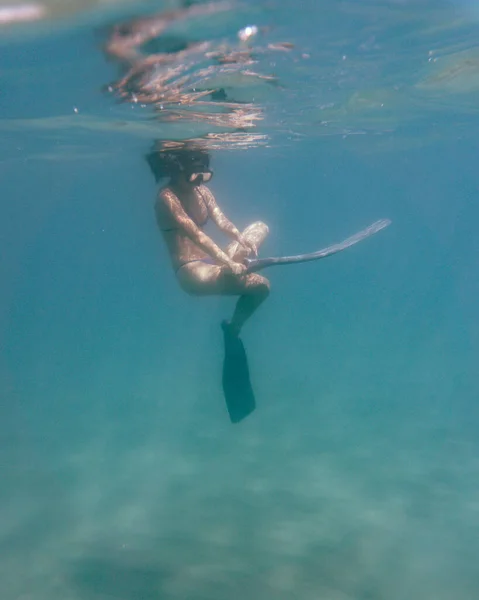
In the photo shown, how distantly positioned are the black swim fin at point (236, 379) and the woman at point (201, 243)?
0.68ft

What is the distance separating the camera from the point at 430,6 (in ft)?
32.1

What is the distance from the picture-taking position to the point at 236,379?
28.3 feet

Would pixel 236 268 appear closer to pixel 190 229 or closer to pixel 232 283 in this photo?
pixel 232 283

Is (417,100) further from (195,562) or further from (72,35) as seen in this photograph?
(195,562)

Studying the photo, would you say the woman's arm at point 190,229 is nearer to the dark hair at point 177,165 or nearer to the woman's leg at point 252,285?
the woman's leg at point 252,285

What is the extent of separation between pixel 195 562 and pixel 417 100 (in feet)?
52.4

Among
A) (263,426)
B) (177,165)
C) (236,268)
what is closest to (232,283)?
(236,268)

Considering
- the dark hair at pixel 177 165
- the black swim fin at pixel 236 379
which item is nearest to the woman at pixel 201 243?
the dark hair at pixel 177 165

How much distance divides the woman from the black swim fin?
8.2 inches

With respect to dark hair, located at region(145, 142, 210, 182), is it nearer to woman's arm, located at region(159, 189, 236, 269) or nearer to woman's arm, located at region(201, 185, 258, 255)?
woman's arm, located at region(201, 185, 258, 255)

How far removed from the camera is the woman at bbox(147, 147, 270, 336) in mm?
7824

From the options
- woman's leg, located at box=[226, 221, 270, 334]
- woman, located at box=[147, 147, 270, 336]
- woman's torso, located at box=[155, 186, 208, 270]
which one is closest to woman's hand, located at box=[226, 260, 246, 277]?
woman, located at box=[147, 147, 270, 336]

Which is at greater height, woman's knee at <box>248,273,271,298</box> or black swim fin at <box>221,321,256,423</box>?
woman's knee at <box>248,273,271,298</box>

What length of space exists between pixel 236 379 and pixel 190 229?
2.65 meters
